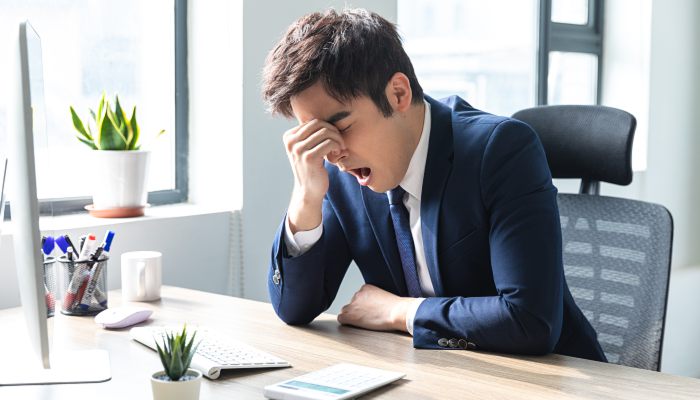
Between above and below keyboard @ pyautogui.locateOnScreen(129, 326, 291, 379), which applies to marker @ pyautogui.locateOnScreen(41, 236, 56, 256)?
above

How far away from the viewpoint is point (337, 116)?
5.03ft

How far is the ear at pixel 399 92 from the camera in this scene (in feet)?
5.15

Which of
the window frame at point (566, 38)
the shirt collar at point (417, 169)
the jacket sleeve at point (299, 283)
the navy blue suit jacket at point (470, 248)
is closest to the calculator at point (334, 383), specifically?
the navy blue suit jacket at point (470, 248)

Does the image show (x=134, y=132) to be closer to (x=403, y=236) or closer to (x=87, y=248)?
(x=87, y=248)

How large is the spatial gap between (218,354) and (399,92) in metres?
0.57

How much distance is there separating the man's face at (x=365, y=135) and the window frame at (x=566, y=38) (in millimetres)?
2279

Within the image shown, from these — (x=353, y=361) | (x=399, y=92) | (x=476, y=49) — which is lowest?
(x=353, y=361)

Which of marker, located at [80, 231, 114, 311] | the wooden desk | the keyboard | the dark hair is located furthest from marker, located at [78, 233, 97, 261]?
the dark hair

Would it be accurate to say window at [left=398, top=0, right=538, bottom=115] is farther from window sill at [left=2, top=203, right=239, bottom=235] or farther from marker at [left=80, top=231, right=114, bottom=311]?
marker at [left=80, top=231, right=114, bottom=311]

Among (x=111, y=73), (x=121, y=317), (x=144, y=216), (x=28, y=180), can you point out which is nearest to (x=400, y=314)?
(x=121, y=317)

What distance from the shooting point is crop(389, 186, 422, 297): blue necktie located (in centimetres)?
165

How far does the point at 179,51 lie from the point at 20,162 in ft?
4.36

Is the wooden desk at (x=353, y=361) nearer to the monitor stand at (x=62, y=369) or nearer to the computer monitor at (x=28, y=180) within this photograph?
the monitor stand at (x=62, y=369)

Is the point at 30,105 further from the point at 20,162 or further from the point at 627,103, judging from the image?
the point at 627,103
